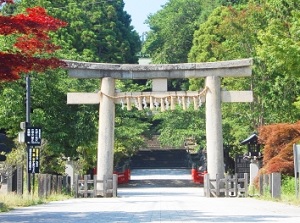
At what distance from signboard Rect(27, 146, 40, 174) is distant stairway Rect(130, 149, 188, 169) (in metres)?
43.5

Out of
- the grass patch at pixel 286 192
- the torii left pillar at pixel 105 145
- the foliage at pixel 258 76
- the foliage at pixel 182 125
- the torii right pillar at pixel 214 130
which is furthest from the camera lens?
the foliage at pixel 182 125

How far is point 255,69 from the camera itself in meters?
44.5

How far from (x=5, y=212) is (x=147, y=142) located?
57.3m

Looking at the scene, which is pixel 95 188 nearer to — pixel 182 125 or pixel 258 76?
pixel 258 76

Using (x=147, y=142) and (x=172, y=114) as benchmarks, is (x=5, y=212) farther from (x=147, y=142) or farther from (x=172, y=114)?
(x=147, y=142)

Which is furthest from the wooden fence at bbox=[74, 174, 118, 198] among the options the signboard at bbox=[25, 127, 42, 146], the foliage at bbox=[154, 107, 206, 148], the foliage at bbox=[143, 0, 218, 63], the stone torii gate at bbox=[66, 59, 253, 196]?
the foliage at bbox=[143, 0, 218, 63]

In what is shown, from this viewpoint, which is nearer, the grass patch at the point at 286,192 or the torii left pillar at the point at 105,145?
the grass patch at the point at 286,192

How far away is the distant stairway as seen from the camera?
75.6 metres

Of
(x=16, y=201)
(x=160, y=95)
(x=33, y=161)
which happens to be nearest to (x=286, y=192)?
(x=160, y=95)

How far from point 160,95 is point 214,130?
2985 mm

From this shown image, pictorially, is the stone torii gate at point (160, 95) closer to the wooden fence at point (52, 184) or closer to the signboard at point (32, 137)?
the wooden fence at point (52, 184)

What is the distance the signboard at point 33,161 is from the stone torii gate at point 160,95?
14.4 ft

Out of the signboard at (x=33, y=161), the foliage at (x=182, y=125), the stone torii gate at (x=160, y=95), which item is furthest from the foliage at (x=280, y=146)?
the foliage at (x=182, y=125)

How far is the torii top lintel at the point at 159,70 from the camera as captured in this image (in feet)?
115
